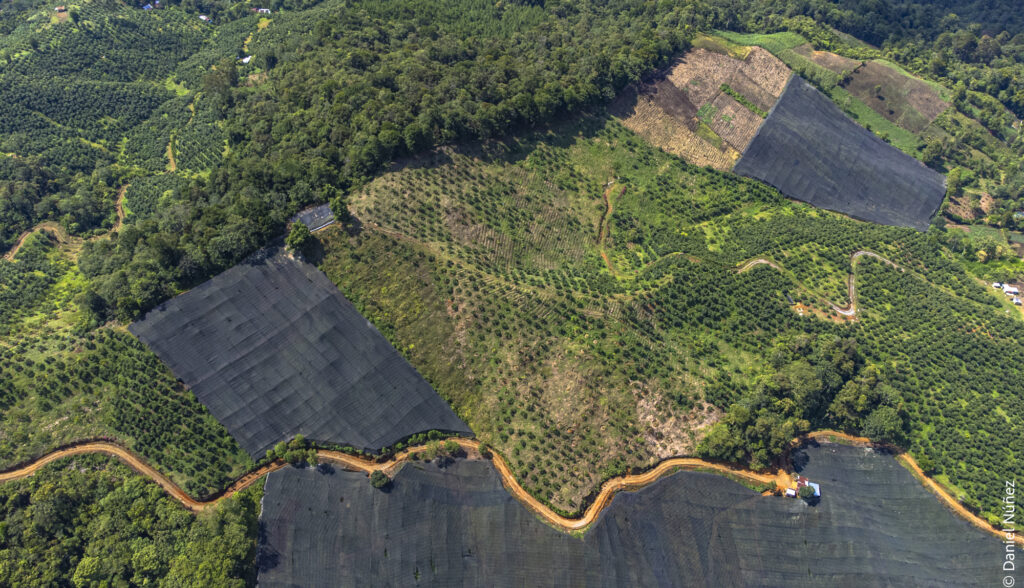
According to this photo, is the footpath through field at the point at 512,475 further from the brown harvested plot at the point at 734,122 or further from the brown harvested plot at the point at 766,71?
the brown harvested plot at the point at 766,71

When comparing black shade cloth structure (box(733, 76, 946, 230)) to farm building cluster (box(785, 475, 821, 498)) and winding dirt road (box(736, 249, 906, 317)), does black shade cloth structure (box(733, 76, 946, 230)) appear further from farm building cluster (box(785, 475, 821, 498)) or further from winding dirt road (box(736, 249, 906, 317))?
Result: farm building cluster (box(785, 475, 821, 498))

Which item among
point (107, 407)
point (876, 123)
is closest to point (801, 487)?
point (107, 407)

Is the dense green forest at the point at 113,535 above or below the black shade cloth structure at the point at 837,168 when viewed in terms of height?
below

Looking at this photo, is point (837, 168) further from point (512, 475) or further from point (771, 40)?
point (512, 475)

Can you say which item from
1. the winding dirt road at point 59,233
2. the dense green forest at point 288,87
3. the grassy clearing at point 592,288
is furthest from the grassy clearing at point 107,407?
the winding dirt road at point 59,233

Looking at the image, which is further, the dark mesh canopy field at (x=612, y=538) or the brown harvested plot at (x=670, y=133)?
the brown harvested plot at (x=670, y=133)

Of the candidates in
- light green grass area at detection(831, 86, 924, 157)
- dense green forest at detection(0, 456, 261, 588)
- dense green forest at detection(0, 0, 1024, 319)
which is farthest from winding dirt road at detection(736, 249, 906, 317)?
dense green forest at detection(0, 456, 261, 588)
